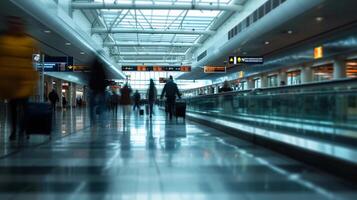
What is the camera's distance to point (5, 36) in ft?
23.2

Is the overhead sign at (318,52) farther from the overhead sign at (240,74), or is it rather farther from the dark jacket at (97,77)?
the overhead sign at (240,74)

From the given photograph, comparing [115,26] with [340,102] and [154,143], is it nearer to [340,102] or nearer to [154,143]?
[154,143]

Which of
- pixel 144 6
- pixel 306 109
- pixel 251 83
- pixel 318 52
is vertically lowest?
pixel 306 109

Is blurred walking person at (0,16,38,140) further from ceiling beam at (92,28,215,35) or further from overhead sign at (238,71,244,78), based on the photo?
overhead sign at (238,71,244,78)

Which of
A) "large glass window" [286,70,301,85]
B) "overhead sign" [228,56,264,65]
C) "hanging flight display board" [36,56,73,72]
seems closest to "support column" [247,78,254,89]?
"large glass window" [286,70,301,85]

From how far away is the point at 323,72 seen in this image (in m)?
26.8

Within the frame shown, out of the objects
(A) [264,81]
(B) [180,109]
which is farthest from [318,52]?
(A) [264,81]

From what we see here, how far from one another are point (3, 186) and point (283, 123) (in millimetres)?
5442

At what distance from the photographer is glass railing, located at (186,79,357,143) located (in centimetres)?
625

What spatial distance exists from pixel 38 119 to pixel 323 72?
20.9 metres

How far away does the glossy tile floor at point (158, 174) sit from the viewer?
15.8ft

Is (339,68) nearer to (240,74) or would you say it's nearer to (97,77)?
(97,77)

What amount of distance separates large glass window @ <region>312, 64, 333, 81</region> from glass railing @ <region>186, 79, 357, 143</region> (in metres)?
14.6

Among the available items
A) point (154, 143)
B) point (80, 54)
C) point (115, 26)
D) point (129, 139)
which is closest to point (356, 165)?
point (154, 143)
